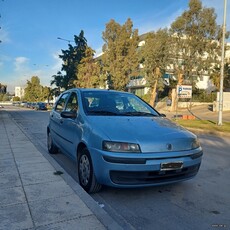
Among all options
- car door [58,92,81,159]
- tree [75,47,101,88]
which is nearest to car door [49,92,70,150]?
car door [58,92,81,159]

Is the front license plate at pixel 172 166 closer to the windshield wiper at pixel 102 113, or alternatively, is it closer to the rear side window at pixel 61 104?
the windshield wiper at pixel 102 113

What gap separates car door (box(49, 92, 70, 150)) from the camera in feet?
19.5

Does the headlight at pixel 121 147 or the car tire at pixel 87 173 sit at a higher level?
the headlight at pixel 121 147

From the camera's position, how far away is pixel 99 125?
4160 mm

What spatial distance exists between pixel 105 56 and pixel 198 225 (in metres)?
35.9

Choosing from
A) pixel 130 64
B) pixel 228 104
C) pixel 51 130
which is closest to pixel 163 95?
pixel 130 64

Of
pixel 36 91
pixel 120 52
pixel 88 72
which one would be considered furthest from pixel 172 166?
pixel 36 91

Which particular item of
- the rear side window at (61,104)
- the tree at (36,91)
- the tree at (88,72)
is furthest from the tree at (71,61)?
the rear side window at (61,104)

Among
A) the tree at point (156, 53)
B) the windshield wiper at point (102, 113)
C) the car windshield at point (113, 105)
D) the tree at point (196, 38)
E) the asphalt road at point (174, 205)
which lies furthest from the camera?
the tree at point (156, 53)

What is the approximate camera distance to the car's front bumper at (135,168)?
3.73m

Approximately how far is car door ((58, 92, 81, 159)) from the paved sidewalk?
0.49 m

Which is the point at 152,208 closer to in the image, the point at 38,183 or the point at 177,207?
the point at 177,207

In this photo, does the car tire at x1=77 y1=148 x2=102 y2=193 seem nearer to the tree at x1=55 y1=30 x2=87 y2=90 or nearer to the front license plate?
the front license plate

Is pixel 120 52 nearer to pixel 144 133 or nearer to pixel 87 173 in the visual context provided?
pixel 87 173
